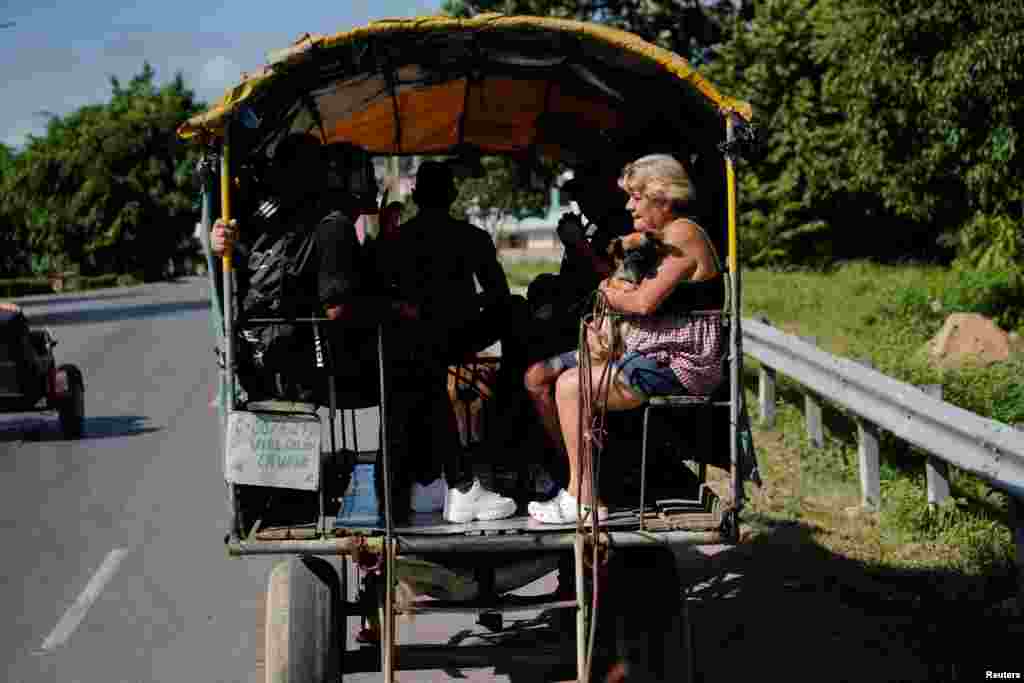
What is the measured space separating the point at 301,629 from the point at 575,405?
143 cm

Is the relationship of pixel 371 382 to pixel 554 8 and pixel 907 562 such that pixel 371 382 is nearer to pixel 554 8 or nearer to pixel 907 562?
pixel 907 562

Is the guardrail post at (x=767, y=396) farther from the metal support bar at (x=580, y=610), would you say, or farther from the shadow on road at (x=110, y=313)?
the shadow on road at (x=110, y=313)

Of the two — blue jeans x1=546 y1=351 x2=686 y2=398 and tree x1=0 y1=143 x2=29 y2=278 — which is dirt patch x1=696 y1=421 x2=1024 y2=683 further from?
tree x1=0 y1=143 x2=29 y2=278

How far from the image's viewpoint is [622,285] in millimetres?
5379

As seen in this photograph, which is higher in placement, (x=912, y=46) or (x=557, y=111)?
(x=912, y=46)

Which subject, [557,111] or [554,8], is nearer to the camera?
[557,111]

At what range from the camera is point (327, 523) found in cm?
539

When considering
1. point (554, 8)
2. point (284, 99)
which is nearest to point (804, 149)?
point (554, 8)

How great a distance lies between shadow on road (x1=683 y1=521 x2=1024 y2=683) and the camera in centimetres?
596

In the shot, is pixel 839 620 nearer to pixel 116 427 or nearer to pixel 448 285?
pixel 448 285

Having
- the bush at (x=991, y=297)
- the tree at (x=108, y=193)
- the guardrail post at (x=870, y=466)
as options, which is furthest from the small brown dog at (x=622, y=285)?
the tree at (x=108, y=193)

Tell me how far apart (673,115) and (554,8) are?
103 feet

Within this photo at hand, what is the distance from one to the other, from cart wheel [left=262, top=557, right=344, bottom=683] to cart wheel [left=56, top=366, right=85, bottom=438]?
353 inches

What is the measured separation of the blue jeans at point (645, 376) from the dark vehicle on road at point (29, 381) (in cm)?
957
